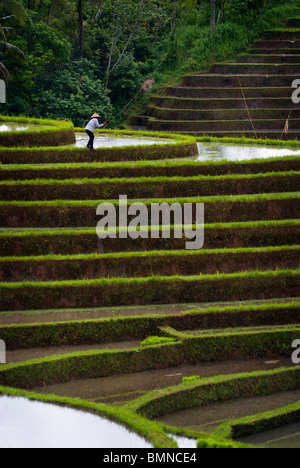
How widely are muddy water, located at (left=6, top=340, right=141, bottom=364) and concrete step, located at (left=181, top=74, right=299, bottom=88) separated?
18.2 m

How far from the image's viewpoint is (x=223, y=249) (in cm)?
1580

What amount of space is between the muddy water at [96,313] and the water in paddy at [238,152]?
5.47 meters

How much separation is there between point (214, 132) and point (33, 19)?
8060mm

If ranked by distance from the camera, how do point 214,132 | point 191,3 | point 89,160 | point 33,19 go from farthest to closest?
point 191,3 → point 33,19 → point 214,132 → point 89,160

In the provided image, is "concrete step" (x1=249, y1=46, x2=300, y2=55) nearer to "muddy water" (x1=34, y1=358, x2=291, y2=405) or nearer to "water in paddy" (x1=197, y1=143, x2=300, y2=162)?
"water in paddy" (x1=197, y1=143, x2=300, y2=162)

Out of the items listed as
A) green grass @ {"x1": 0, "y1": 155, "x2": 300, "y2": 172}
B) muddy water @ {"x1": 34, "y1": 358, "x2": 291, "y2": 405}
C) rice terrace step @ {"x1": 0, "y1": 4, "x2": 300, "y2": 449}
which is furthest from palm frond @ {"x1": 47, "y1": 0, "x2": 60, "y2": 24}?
muddy water @ {"x1": 34, "y1": 358, "x2": 291, "y2": 405}

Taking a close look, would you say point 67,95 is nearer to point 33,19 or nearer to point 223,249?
point 33,19

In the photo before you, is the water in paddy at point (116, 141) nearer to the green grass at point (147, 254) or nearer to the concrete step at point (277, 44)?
the green grass at point (147, 254)

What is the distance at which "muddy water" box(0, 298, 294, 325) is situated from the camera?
14.0 m

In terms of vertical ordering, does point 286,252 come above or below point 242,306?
above

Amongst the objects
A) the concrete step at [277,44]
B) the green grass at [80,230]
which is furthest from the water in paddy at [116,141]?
the concrete step at [277,44]

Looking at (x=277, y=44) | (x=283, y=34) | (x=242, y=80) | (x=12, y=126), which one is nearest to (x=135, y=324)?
(x=12, y=126)

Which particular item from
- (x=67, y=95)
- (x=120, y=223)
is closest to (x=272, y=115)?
(x=67, y=95)
